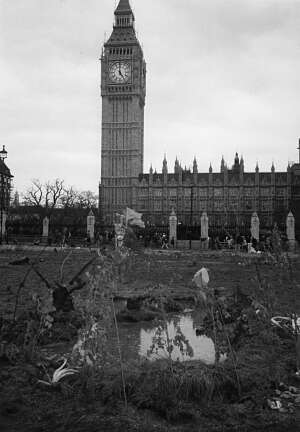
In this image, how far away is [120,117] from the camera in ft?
299

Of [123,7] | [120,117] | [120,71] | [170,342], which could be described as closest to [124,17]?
[123,7]

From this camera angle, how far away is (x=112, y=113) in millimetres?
91062

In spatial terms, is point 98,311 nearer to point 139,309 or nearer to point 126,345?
point 126,345

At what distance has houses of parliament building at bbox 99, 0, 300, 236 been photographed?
8569 centimetres

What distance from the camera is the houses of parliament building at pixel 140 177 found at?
3374 inches

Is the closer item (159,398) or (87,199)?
(159,398)

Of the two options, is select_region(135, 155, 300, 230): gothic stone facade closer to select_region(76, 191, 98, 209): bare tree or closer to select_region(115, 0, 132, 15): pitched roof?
select_region(76, 191, 98, 209): bare tree

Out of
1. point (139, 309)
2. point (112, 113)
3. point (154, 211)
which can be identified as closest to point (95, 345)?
point (139, 309)

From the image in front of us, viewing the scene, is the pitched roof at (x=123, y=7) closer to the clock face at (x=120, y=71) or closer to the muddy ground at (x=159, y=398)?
the clock face at (x=120, y=71)

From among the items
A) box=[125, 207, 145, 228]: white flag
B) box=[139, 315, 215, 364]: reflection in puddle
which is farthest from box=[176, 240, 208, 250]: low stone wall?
box=[125, 207, 145, 228]: white flag

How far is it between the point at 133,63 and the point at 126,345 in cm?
8918

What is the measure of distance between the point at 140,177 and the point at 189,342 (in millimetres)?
84623

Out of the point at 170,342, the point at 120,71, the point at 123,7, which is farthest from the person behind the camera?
the point at 123,7

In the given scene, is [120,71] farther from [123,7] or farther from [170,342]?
[170,342]
